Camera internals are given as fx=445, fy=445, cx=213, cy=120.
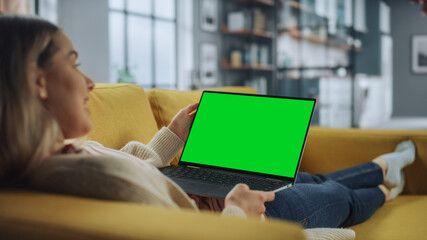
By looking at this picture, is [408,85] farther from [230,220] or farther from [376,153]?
[230,220]

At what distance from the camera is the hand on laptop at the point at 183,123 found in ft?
4.78

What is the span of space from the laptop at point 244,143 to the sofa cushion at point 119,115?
251 mm

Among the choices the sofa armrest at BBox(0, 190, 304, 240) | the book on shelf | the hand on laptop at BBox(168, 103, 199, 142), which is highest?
the book on shelf

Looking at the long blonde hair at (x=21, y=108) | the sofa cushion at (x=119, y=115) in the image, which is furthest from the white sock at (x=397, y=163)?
the long blonde hair at (x=21, y=108)

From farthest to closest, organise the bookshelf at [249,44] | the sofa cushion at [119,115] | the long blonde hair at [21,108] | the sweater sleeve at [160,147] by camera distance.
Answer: the bookshelf at [249,44] < the sofa cushion at [119,115] < the sweater sleeve at [160,147] < the long blonde hair at [21,108]

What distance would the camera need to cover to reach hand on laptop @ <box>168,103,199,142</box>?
146cm

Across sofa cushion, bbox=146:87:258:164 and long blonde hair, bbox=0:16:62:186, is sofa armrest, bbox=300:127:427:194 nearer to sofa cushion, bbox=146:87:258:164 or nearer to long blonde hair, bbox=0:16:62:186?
sofa cushion, bbox=146:87:258:164

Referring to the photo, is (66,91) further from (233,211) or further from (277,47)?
(277,47)

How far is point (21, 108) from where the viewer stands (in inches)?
28.1

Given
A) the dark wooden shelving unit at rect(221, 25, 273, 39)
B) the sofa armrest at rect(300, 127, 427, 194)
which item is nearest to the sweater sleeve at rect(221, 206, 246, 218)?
the sofa armrest at rect(300, 127, 427, 194)

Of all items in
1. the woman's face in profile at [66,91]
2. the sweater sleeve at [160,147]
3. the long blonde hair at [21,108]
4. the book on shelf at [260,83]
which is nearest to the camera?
the long blonde hair at [21,108]

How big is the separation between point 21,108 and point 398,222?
3.90 ft

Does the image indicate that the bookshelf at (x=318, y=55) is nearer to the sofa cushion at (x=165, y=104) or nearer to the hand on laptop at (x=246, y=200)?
the sofa cushion at (x=165, y=104)

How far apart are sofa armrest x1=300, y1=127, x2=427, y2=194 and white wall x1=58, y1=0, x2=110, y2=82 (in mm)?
3067
